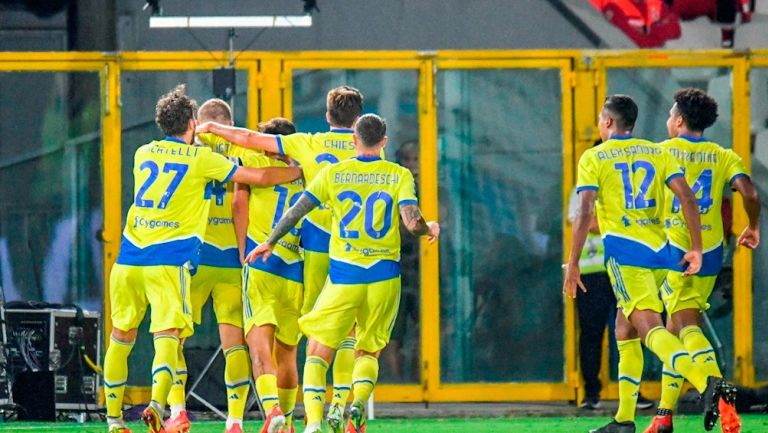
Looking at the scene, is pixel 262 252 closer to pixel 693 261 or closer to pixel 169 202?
pixel 169 202

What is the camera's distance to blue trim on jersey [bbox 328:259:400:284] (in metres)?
9.99

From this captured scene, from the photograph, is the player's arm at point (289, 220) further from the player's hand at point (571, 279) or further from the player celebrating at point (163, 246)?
the player's hand at point (571, 279)

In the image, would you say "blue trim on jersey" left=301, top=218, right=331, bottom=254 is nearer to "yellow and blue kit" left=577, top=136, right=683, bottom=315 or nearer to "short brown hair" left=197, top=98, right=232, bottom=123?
"short brown hair" left=197, top=98, right=232, bottom=123

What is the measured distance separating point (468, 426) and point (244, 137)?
300 cm

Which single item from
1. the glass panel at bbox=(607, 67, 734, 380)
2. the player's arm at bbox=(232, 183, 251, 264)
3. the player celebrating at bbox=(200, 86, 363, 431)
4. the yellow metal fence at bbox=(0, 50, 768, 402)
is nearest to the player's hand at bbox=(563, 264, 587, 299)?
the player celebrating at bbox=(200, 86, 363, 431)

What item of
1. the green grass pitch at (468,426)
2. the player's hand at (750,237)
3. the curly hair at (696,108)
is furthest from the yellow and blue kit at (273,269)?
the player's hand at (750,237)

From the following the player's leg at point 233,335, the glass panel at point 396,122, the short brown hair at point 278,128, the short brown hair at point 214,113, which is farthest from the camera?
the glass panel at point 396,122

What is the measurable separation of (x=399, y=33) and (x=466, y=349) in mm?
2718

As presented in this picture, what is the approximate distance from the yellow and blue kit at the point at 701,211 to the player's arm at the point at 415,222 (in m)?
1.77

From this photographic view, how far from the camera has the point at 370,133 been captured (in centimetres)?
1007

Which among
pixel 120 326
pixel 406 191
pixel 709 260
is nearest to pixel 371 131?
pixel 406 191

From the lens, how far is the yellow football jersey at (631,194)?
10.4m

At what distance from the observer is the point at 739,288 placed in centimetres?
1417

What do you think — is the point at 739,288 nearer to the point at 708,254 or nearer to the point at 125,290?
the point at 708,254
